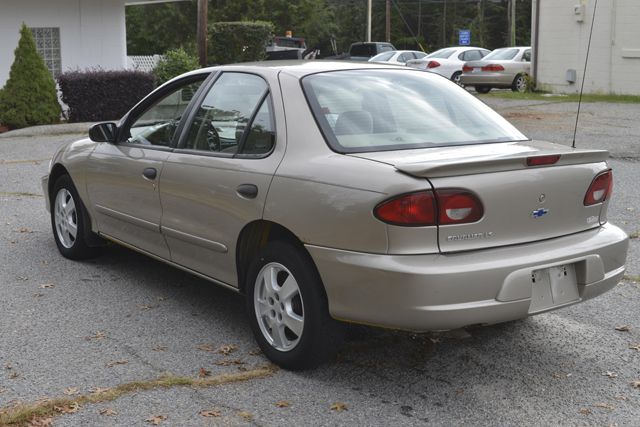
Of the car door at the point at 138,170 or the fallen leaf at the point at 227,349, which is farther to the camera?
the car door at the point at 138,170

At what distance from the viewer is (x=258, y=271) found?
4.82 m

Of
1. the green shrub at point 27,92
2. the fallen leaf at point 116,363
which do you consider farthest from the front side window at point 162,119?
the green shrub at point 27,92

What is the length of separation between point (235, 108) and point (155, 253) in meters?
1.16

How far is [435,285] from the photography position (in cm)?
405

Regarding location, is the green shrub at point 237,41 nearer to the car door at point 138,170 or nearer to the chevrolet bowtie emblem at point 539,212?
the car door at point 138,170

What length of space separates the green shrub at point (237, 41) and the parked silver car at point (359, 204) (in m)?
22.6

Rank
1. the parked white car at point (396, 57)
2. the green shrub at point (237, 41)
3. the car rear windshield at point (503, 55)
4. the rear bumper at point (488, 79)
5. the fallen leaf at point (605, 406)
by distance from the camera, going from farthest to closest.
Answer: the parked white car at point (396, 57) → the car rear windshield at point (503, 55) → the rear bumper at point (488, 79) → the green shrub at point (237, 41) → the fallen leaf at point (605, 406)

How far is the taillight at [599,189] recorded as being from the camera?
15.3 feet

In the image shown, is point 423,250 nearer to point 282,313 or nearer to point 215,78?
point 282,313

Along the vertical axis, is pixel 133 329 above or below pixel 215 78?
below

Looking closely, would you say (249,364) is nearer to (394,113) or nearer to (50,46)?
(394,113)

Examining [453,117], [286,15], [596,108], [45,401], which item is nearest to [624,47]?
[596,108]

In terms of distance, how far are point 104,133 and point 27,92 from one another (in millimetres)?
14091

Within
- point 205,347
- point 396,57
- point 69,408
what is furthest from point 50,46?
point 69,408
